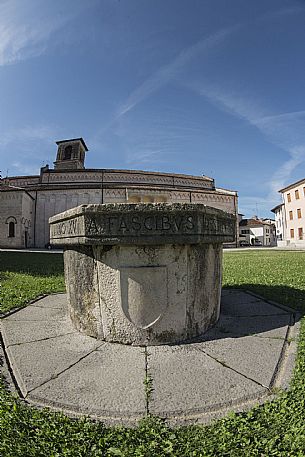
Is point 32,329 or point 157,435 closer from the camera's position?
point 157,435

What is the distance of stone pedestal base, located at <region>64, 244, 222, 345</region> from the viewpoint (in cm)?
256

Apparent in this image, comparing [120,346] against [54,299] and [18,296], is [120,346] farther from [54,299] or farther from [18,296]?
[18,296]

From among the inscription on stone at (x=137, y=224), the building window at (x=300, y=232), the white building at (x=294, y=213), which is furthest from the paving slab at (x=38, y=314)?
the building window at (x=300, y=232)

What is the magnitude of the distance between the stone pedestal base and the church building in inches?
989

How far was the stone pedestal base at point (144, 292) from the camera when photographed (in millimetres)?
2561

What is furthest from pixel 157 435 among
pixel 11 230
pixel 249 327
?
pixel 11 230

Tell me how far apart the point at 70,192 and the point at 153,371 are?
39.6m

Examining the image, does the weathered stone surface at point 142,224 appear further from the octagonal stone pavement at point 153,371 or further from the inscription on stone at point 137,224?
the octagonal stone pavement at point 153,371

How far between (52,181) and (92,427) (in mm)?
48261

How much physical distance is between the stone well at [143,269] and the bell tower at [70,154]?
49369 millimetres

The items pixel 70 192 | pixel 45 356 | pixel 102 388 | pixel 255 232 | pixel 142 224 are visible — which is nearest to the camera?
pixel 102 388

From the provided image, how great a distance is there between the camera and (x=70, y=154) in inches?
1987

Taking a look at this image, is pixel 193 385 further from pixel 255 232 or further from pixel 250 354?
pixel 255 232

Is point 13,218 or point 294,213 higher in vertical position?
point 294,213
